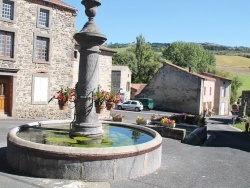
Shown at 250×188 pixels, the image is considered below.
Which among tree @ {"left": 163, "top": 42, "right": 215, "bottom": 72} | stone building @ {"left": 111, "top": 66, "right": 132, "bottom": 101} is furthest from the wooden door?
tree @ {"left": 163, "top": 42, "right": 215, "bottom": 72}

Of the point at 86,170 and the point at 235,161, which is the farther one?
the point at 235,161

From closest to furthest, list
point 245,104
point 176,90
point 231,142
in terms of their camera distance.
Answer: point 231,142
point 245,104
point 176,90

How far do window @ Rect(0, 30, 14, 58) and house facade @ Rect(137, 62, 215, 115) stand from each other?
25.8 meters

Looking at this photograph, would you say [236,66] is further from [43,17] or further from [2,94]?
[2,94]

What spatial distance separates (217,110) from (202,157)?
41.0 metres

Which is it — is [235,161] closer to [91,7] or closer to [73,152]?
[73,152]

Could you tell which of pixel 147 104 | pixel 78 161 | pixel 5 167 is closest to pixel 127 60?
pixel 147 104

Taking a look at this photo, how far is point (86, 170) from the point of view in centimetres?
614

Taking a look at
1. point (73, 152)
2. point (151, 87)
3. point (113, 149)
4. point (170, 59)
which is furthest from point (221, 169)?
point (170, 59)

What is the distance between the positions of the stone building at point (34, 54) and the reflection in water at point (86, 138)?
37.9ft

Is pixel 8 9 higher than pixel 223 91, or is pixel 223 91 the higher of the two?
pixel 8 9

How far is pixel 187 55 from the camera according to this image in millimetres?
72125

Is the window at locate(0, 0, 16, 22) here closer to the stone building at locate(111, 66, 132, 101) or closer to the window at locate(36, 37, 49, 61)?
the window at locate(36, 37, 49, 61)

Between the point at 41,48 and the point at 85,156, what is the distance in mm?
16721
